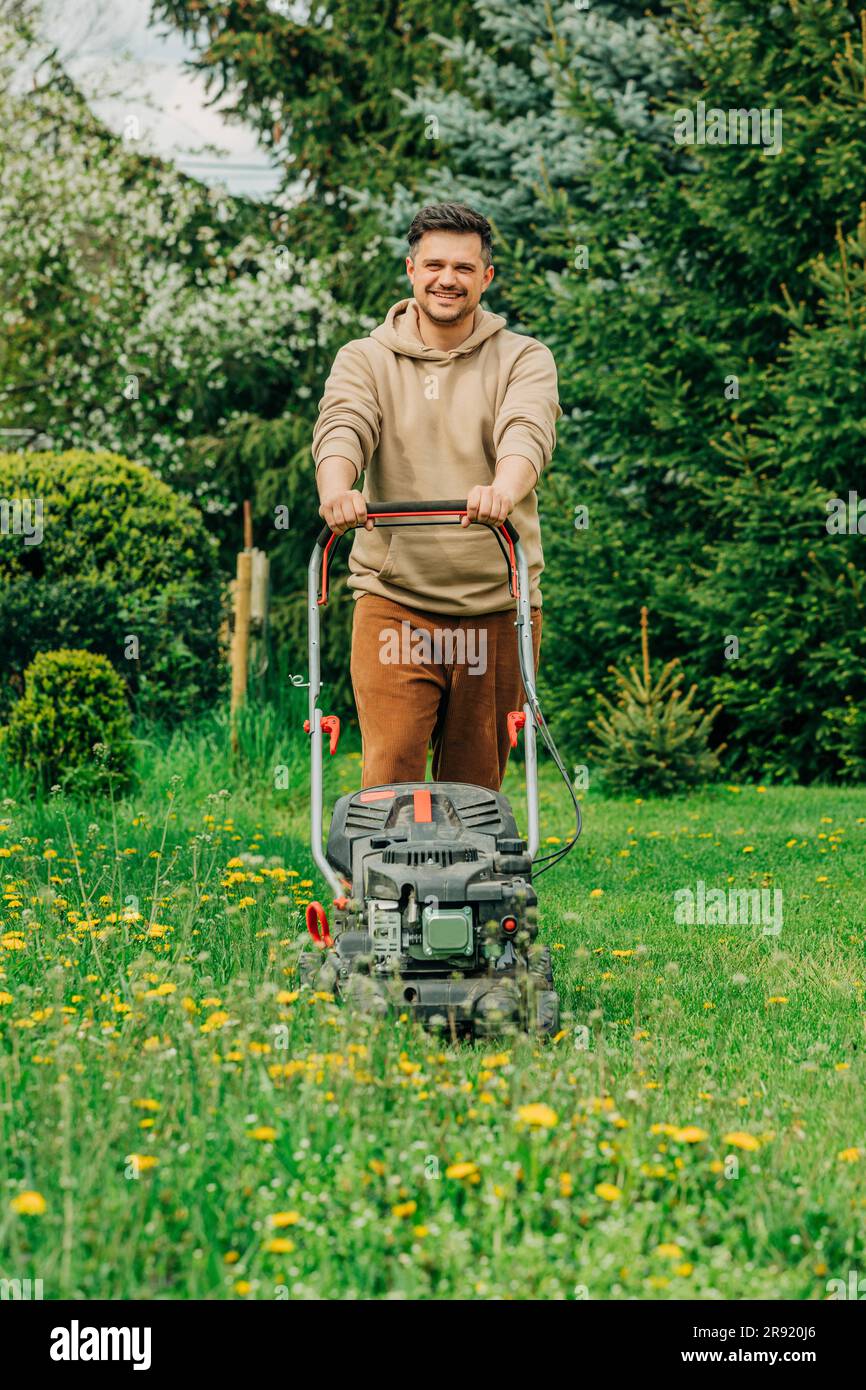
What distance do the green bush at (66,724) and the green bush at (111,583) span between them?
4.11 feet

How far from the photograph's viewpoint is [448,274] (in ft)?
13.2

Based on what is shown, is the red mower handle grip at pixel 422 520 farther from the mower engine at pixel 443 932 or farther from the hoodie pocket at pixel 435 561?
the mower engine at pixel 443 932

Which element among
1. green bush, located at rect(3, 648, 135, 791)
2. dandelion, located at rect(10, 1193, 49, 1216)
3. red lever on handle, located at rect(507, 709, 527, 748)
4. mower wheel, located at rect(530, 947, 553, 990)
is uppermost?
green bush, located at rect(3, 648, 135, 791)

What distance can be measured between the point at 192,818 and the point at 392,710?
11.5ft

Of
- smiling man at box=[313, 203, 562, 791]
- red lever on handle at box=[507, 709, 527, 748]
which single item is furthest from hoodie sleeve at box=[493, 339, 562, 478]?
red lever on handle at box=[507, 709, 527, 748]

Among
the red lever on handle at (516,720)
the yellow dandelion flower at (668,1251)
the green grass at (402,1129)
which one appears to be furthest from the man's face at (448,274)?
the yellow dandelion flower at (668,1251)

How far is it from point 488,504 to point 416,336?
0.78 m

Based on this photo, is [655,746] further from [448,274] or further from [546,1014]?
[546,1014]

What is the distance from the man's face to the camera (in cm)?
399

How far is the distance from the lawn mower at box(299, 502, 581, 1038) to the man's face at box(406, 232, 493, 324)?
62cm

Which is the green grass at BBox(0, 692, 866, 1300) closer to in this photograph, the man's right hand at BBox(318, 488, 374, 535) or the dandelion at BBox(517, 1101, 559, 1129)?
the dandelion at BBox(517, 1101, 559, 1129)

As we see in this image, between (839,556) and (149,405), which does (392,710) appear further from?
(149,405)

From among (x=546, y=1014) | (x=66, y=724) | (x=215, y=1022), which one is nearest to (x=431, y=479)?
(x=546, y=1014)

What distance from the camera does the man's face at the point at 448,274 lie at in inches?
157
